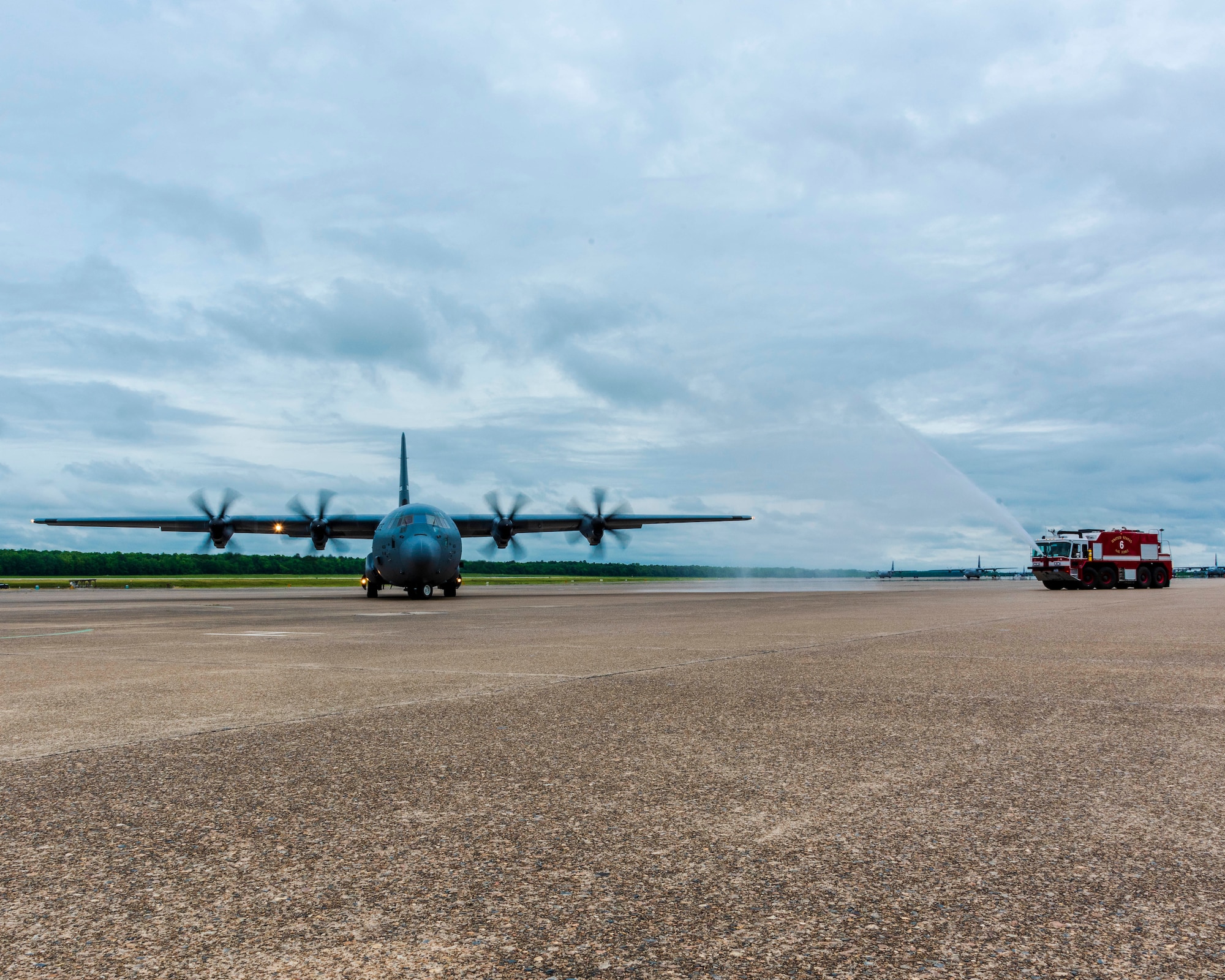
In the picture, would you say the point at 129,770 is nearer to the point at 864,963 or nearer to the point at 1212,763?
the point at 864,963

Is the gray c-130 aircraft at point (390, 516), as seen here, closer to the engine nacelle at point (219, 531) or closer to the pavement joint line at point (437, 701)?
the engine nacelle at point (219, 531)


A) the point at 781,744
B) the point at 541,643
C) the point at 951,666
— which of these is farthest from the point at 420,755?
the point at 541,643

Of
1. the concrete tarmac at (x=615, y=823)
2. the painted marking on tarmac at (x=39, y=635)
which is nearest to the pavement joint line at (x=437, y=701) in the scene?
the concrete tarmac at (x=615, y=823)

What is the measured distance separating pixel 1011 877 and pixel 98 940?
3.21 metres

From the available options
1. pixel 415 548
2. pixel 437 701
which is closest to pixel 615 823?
pixel 437 701

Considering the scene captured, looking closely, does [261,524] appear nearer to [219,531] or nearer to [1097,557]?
[219,531]

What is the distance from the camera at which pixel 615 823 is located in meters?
4.19

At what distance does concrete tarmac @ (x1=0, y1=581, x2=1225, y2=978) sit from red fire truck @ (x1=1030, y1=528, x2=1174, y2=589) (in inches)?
1377

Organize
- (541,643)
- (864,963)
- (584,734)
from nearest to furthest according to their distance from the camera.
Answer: (864,963) → (584,734) → (541,643)

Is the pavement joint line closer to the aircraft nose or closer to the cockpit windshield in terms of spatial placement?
the aircraft nose

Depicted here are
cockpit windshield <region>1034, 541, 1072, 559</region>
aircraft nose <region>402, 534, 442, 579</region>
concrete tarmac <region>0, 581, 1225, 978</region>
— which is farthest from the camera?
cockpit windshield <region>1034, 541, 1072, 559</region>

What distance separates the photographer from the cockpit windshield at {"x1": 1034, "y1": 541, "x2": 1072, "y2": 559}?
137ft

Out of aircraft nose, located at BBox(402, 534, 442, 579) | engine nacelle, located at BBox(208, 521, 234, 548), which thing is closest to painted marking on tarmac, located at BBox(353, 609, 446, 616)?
aircraft nose, located at BBox(402, 534, 442, 579)

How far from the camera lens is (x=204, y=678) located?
9.80m
